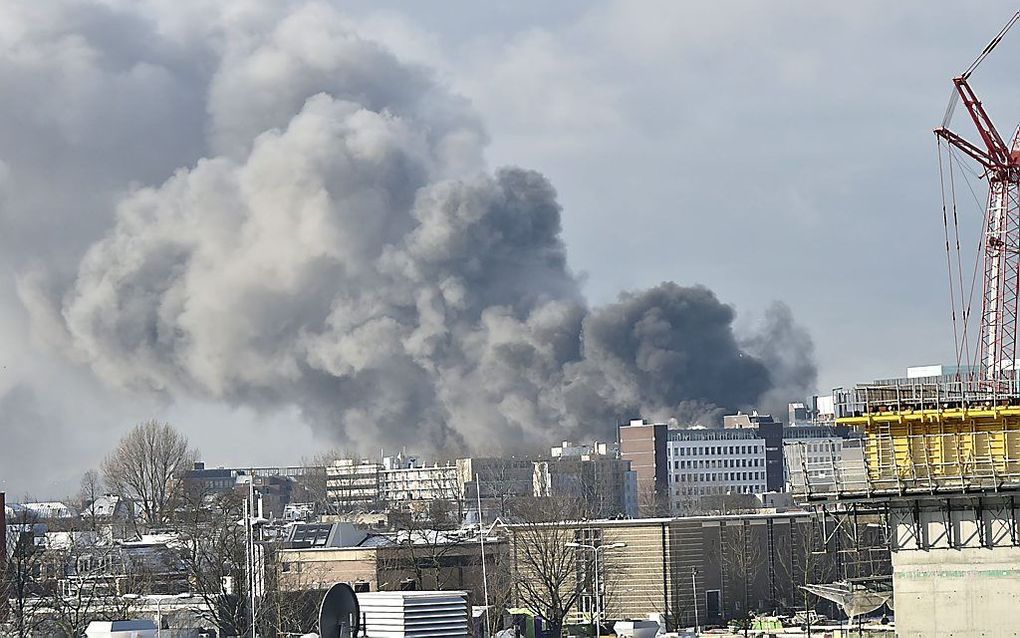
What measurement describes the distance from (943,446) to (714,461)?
167m

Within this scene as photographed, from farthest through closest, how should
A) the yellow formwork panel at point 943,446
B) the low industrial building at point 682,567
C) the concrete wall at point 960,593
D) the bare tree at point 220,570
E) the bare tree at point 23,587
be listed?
the low industrial building at point 682,567, the bare tree at point 220,570, the bare tree at point 23,587, the yellow formwork panel at point 943,446, the concrete wall at point 960,593

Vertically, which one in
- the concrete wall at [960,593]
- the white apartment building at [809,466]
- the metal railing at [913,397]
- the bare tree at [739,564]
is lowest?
the bare tree at [739,564]

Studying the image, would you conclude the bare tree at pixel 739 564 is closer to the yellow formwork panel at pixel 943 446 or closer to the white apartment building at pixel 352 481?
the yellow formwork panel at pixel 943 446

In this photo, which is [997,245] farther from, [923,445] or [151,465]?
[151,465]

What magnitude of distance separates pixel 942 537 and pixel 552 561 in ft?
155

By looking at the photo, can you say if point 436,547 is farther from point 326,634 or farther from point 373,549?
point 326,634

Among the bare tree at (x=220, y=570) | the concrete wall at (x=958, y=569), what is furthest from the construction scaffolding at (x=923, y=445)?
the bare tree at (x=220, y=570)

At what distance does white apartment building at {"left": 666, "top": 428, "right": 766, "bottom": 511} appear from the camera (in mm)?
187500

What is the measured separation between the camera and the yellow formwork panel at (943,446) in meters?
23.3

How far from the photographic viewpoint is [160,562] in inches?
3211

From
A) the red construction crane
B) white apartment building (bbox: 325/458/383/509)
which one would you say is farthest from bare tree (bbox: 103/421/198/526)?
the red construction crane

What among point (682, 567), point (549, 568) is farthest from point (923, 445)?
point (682, 567)

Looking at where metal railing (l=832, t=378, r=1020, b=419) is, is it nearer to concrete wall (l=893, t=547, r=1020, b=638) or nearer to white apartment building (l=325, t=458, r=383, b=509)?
concrete wall (l=893, t=547, r=1020, b=638)

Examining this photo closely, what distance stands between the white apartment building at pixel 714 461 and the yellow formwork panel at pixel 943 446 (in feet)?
528
